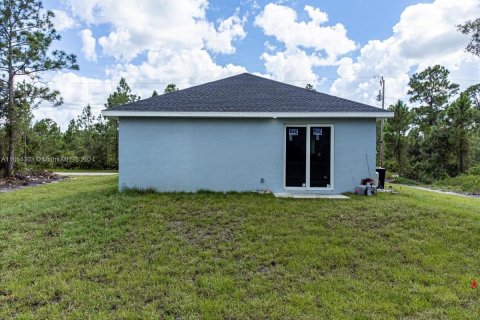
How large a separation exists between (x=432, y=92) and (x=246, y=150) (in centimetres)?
2493

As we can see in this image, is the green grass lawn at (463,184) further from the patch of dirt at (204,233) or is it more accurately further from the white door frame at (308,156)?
the patch of dirt at (204,233)

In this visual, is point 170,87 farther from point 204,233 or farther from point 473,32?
point 473,32

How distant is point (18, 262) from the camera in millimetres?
4039

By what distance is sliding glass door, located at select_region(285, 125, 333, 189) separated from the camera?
817 cm

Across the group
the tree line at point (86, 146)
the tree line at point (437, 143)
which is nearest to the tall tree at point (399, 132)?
the tree line at point (437, 143)

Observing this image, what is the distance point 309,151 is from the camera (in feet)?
26.9

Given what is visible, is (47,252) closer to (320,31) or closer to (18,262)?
(18,262)

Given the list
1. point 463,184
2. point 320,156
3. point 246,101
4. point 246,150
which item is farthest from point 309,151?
point 463,184

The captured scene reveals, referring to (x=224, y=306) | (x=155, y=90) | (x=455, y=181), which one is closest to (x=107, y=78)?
(x=155, y=90)

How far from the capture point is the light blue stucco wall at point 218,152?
26.3 ft

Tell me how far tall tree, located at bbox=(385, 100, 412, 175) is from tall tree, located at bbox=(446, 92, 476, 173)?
2275 mm

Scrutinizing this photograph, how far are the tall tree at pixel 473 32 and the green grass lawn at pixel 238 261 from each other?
3780 mm

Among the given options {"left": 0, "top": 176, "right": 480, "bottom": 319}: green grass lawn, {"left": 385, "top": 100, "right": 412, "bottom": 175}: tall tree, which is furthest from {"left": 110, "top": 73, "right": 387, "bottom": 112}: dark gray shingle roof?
{"left": 385, "top": 100, "right": 412, "bottom": 175}: tall tree

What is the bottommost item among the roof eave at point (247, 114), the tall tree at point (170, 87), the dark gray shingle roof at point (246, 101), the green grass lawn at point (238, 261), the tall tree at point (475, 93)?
the green grass lawn at point (238, 261)
